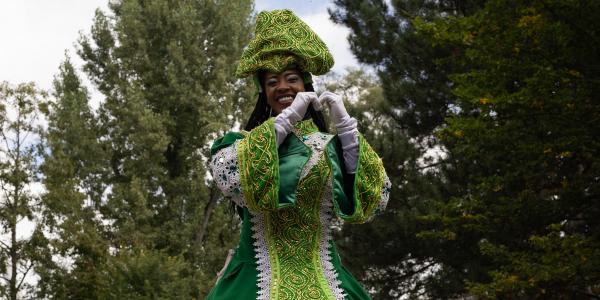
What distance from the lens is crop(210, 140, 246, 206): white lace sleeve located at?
315 centimetres

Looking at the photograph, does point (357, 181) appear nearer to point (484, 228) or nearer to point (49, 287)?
point (484, 228)

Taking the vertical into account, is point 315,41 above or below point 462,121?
below

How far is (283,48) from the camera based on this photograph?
11.3 ft

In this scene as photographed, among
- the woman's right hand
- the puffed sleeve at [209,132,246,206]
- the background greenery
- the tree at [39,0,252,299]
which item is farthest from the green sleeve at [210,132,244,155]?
the tree at [39,0,252,299]

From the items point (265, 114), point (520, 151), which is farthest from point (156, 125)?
point (265, 114)

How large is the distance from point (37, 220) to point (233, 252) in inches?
576

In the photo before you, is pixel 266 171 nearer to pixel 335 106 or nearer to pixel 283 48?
pixel 335 106

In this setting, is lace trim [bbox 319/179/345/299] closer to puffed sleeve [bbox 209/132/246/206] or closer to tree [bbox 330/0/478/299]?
puffed sleeve [bbox 209/132/246/206]

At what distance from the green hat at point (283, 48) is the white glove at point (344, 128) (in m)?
0.24

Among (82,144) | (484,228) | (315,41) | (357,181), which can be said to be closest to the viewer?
(357,181)

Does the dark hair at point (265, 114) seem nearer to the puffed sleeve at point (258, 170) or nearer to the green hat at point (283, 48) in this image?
the green hat at point (283, 48)

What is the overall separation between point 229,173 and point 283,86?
0.55 m

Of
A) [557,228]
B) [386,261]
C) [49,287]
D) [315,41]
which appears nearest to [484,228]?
[557,228]

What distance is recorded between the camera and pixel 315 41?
3549mm
